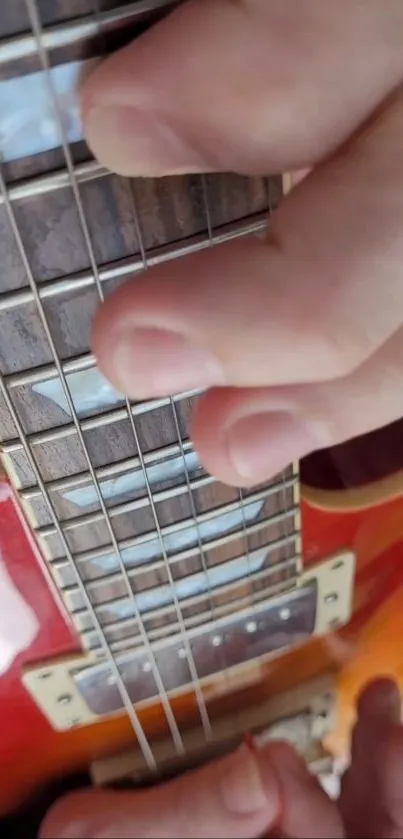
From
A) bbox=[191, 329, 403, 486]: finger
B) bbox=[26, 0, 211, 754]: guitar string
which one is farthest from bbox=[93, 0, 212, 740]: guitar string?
bbox=[191, 329, 403, 486]: finger

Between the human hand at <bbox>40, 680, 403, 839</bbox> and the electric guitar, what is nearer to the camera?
the electric guitar

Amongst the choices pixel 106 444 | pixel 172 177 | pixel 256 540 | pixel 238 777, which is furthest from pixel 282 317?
pixel 238 777

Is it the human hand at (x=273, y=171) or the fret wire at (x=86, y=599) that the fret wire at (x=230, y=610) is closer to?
the fret wire at (x=86, y=599)

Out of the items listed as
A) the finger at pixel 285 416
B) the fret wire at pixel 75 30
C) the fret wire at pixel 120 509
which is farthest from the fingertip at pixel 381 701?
the fret wire at pixel 75 30

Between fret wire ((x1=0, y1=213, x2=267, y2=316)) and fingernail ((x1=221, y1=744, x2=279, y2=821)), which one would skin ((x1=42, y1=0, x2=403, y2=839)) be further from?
fingernail ((x1=221, y1=744, x2=279, y2=821))

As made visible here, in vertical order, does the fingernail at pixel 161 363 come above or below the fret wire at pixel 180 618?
above

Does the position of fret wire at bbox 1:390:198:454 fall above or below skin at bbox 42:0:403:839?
below

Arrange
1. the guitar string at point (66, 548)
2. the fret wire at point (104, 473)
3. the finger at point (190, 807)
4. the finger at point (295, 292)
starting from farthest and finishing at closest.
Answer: the finger at point (190, 807), the fret wire at point (104, 473), the guitar string at point (66, 548), the finger at point (295, 292)

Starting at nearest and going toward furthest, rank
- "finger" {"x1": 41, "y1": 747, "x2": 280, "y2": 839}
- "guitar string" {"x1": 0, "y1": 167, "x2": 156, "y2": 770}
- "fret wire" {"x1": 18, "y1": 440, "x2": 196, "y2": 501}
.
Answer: "guitar string" {"x1": 0, "y1": 167, "x2": 156, "y2": 770}
"fret wire" {"x1": 18, "y1": 440, "x2": 196, "y2": 501}
"finger" {"x1": 41, "y1": 747, "x2": 280, "y2": 839}

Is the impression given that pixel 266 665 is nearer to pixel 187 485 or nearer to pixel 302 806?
pixel 302 806
